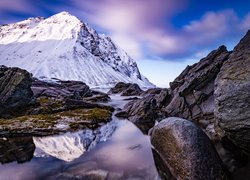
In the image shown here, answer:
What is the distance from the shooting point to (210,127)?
19.2 m

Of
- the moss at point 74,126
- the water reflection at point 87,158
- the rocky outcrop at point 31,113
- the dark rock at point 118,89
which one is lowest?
the water reflection at point 87,158

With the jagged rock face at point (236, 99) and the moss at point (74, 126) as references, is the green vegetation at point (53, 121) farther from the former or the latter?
the jagged rock face at point (236, 99)

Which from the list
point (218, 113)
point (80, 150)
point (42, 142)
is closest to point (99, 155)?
point (80, 150)

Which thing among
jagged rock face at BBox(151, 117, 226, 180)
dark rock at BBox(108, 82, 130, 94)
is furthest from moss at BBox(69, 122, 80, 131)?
dark rock at BBox(108, 82, 130, 94)

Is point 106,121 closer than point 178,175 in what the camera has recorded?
No

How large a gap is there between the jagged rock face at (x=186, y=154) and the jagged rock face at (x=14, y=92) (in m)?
19.0

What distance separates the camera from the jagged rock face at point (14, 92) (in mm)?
26094

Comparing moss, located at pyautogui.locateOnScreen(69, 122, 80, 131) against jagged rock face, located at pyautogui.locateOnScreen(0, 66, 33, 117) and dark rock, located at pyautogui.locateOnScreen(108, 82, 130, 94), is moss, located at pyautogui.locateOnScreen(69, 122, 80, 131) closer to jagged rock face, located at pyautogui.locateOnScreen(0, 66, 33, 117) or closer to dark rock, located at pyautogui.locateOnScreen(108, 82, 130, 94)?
jagged rock face, located at pyautogui.locateOnScreen(0, 66, 33, 117)

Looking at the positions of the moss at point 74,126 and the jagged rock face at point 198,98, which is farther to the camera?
the jagged rock face at point 198,98

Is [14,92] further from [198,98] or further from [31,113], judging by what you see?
[198,98]

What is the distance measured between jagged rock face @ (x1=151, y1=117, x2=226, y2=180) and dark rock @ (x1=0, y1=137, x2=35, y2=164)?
7.88 meters

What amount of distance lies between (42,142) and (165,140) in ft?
30.9

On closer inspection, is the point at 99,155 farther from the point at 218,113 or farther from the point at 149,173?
the point at 218,113

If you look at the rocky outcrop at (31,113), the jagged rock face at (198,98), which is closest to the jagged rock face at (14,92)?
the rocky outcrop at (31,113)
